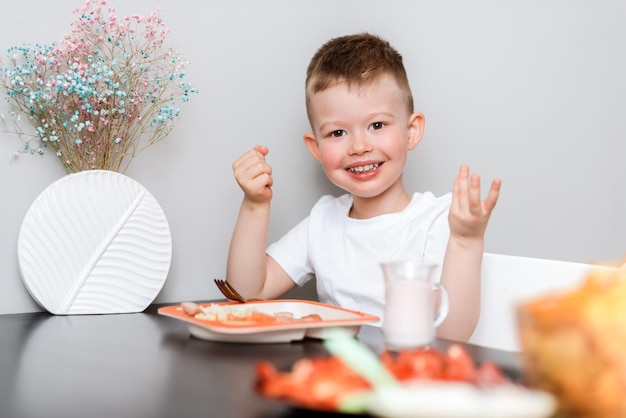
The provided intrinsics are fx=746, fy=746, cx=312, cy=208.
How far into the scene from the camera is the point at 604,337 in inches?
19.5

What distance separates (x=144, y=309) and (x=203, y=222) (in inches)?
9.7

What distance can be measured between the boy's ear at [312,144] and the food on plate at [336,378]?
1027 mm

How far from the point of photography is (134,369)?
876 millimetres

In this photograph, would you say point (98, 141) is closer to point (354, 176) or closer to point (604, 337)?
point (354, 176)

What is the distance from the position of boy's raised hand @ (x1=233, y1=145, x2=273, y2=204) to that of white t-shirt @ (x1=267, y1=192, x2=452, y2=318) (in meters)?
0.18

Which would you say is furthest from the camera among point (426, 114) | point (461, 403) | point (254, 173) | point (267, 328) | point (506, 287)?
point (426, 114)

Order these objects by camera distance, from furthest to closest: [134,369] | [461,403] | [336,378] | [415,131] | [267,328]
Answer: [415,131], [267,328], [134,369], [336,378], [461,403]

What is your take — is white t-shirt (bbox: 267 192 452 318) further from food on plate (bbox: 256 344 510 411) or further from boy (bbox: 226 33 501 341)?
food on plate (bbox: 256 344 510 411)

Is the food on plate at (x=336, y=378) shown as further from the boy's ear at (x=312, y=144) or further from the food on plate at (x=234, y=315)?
the boy's ear at (x=312, y=144)

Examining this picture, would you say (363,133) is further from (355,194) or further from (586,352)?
(586,352)

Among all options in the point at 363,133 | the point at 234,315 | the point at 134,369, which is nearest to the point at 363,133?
the point at 363,133

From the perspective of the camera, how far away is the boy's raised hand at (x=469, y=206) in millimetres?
1081

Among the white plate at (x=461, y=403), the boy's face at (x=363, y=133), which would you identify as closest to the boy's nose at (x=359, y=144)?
the boy's face at (x=363, y=133)

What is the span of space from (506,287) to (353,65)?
528 millimetres
